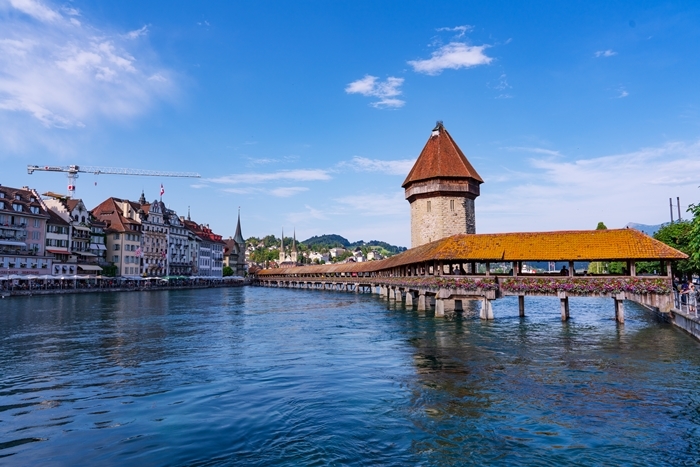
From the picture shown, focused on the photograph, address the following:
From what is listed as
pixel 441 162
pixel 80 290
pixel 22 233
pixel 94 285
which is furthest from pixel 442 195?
pixel 22 233

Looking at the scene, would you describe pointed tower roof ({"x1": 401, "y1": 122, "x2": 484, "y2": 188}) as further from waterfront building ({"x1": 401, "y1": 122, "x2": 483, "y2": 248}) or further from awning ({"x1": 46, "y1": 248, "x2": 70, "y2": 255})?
awning ({"x1": 46, "y1": 248, "x2": 70, "y2": 255})

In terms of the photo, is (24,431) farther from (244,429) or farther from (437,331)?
(437,331)

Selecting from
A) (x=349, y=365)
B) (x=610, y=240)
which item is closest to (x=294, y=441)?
(x=349, y=365)

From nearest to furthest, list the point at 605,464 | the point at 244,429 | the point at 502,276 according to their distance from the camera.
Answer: the point at 605,464, the point at 244,429, the point at 502,276

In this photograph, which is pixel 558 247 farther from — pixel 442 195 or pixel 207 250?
pixel 207 250

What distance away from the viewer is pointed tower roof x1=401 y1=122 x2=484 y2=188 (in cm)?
4597

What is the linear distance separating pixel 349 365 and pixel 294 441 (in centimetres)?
696

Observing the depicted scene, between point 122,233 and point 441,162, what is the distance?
58.6 m

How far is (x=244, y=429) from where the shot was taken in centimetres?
935

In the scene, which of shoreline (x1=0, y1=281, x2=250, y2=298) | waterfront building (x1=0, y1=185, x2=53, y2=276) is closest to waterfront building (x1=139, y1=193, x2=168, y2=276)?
shoreline (x1=0, y1=281, x2=250, y2=298)

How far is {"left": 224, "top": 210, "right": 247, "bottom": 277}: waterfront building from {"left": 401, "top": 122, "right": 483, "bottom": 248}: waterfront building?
102m

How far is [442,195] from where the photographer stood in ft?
150

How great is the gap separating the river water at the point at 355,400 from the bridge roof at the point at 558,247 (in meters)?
3.78

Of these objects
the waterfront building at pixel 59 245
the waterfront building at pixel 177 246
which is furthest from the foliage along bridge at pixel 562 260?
the waterfront building at pixel 177 246
